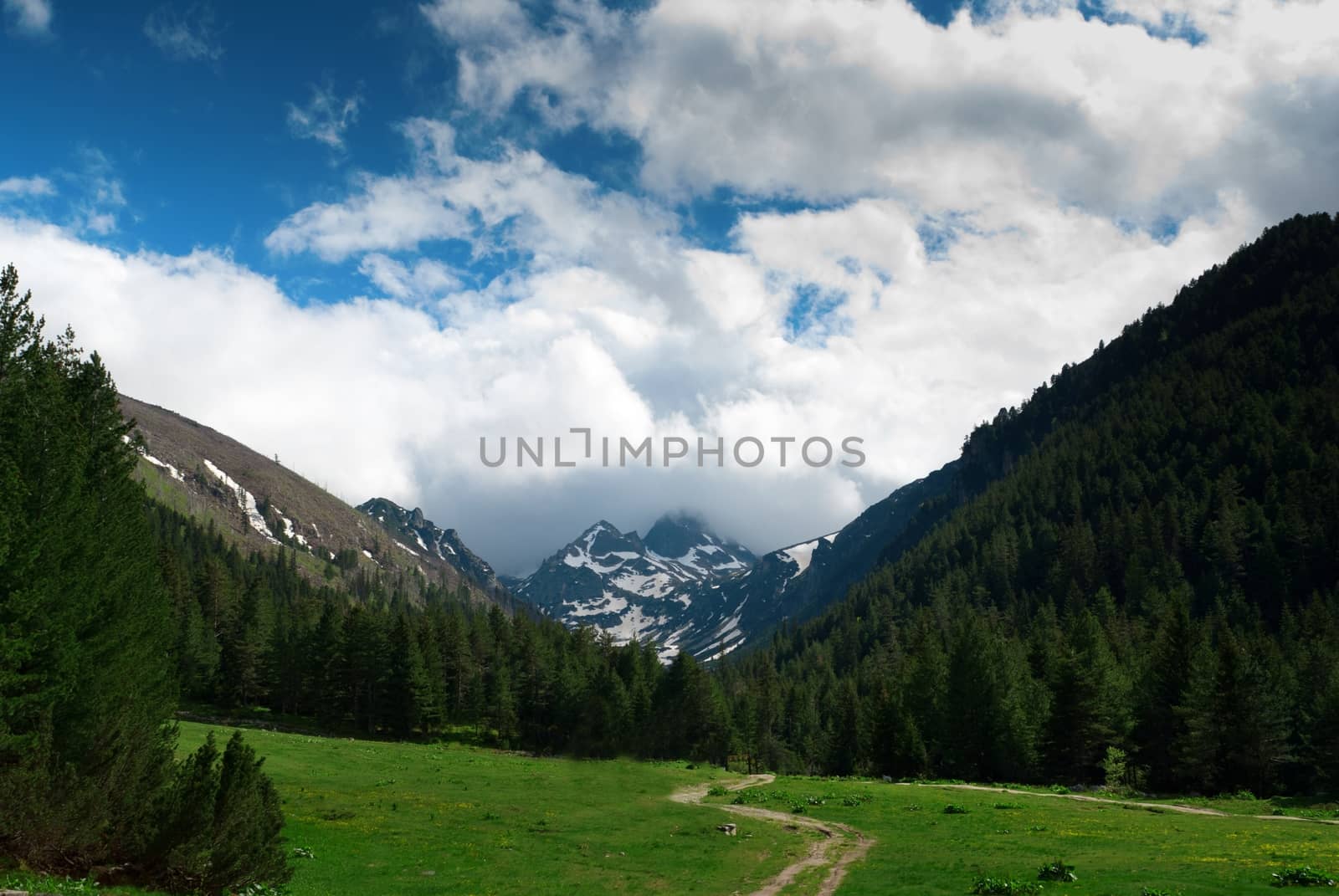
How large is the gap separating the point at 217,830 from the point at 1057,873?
87.0 feet

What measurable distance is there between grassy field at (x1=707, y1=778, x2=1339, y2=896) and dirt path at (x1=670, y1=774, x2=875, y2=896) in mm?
802

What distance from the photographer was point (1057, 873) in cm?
2592

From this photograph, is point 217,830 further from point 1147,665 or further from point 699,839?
point 1147,665

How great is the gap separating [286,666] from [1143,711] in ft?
357

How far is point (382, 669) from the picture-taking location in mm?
107250

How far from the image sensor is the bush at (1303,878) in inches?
896

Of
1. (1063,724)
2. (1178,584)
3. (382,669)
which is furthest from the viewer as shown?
(1178,584)

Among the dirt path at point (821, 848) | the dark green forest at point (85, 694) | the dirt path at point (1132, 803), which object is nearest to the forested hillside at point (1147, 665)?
the dirt path at point (1132, 803)

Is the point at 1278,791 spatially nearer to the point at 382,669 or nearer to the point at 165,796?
the point at 165,796

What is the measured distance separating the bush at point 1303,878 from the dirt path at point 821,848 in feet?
44.6

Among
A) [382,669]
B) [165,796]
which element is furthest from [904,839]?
[382,669]

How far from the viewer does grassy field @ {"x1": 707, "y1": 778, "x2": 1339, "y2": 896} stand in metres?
25.6

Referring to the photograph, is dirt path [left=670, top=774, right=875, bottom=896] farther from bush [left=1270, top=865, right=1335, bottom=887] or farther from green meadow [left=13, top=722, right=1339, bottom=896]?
bush [left=1270, top=865, right=1335, bottom=887]

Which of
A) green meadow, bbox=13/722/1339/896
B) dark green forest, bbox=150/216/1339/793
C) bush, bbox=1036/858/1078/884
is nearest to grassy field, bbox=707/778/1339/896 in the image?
green meadow, bbox=13/722/1339/896
